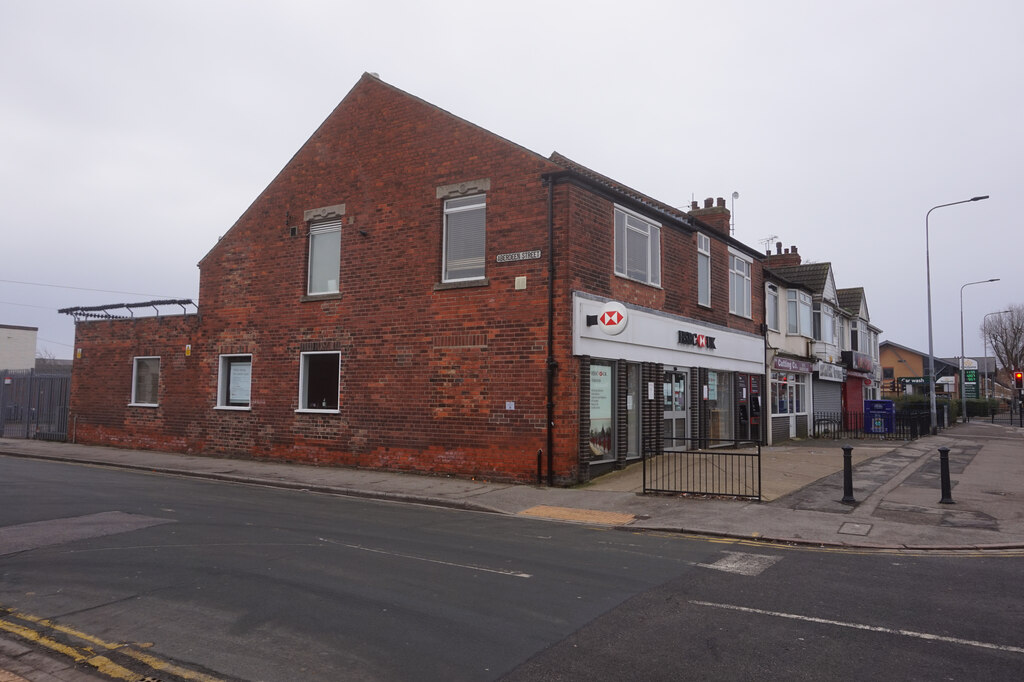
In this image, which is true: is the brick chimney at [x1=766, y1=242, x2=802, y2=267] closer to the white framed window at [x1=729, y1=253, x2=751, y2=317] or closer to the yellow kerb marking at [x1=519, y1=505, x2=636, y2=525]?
the white framed window at [x1=729, y1=253, x2=751, y2=317]

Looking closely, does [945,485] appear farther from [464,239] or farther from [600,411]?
[464,239]

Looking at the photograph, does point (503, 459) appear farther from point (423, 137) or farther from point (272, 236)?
point (272, 236)

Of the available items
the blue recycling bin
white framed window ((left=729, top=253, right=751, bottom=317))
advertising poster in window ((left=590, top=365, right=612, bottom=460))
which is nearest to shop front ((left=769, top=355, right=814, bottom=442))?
the blue recycling bin

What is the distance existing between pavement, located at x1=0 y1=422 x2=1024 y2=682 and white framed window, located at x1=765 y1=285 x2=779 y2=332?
669cm

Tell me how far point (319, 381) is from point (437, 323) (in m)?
4.24

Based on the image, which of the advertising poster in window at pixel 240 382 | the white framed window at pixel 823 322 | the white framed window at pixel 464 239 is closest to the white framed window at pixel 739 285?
the white framed window at pixel 823 322

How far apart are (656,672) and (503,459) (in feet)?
34.1

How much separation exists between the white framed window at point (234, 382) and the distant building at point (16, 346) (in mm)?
30821

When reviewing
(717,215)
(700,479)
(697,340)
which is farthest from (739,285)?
(700,479)

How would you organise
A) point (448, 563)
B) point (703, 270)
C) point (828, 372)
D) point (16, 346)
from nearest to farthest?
point (448, 563) < point (703, 270) < point (828, 372) < point (16, 346)

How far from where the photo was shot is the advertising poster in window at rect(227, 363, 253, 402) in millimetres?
20016

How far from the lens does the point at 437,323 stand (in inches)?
653

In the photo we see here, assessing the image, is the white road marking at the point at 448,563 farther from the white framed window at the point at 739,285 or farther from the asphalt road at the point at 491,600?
the white framed window at the point at 739,285

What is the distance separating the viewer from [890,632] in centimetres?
575
